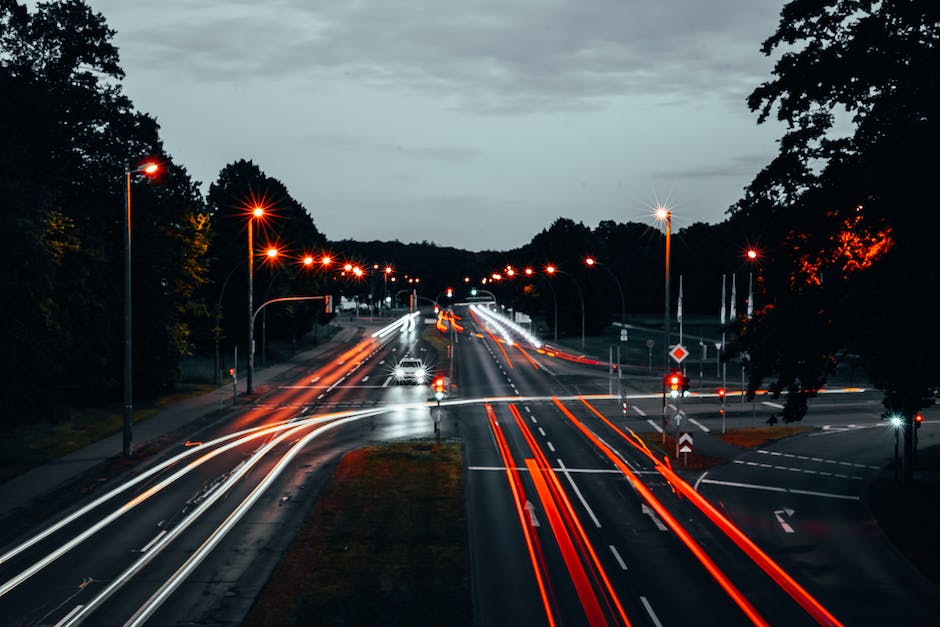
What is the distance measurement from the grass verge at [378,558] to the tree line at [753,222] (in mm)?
10234

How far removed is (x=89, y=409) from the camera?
4747 centimetres

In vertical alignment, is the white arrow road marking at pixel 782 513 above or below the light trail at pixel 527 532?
below

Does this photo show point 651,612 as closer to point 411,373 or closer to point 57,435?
point 57,435

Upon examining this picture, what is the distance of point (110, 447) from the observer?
36.9 m

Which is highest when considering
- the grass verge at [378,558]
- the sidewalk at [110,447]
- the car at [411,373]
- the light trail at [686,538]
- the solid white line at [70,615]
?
the car at [411,373]

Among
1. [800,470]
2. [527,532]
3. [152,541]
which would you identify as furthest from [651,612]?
[800,470]

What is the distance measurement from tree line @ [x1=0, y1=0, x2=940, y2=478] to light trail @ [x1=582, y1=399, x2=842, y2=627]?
3848 millimetres

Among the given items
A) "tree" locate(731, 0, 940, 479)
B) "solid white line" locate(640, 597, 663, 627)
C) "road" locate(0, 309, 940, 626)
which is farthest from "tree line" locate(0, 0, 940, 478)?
"solid white line" locate(640, 597, 663, 627)

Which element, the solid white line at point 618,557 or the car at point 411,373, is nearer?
the solid white line at point 618,557

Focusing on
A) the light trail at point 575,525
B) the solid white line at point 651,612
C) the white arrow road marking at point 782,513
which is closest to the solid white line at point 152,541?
the light trail at point 575,525

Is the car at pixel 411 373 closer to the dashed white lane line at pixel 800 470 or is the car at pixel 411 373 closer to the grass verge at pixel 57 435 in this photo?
the grass verge at pixel 57 435

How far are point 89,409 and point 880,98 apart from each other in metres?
39.7

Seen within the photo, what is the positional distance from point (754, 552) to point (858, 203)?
9620mm

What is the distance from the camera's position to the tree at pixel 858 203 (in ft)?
65.0
